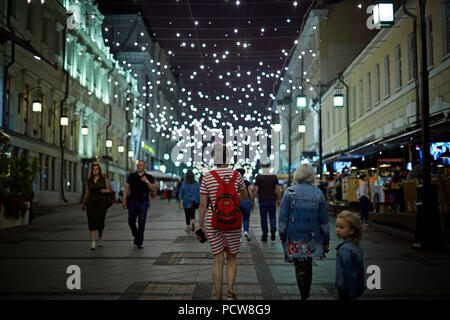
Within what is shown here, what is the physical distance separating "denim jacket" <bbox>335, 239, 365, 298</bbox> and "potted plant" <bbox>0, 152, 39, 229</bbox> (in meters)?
14.7

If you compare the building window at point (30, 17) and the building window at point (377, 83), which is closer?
the building window at point (377, 83)

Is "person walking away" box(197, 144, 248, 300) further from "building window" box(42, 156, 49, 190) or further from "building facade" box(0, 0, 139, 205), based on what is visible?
"building window" box(42, 156, 49, 190)

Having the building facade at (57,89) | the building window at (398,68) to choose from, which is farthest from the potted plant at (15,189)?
the building window at (398,68)

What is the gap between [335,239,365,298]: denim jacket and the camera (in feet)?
15.8

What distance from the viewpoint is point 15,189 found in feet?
59.4

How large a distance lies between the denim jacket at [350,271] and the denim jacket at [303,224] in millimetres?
952

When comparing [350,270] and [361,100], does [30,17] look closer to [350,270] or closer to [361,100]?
[361,100]

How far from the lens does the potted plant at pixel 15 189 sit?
17.4 metres

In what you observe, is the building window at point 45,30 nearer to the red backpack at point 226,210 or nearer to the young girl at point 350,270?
the red backpack at point 226,210

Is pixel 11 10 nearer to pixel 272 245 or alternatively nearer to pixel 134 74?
pixel 272 245

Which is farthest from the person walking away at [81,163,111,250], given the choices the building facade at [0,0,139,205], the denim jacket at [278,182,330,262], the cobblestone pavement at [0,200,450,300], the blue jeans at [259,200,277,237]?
the building facade at [0,0,139,205]

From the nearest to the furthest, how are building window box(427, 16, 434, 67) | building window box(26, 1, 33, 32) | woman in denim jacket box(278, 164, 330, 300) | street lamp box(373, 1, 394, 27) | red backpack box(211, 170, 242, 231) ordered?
woman in denim jacket box(278, 164, 330, 300) → red backpack box(211, 170, 242, 231) → street lamp box(373, 1, 394, 27) → building window box(427, 16, 434, 67) → building window box(26, 1, 33, 32)

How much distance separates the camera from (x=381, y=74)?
28.0 metres

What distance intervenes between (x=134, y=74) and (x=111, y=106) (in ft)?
46.2
